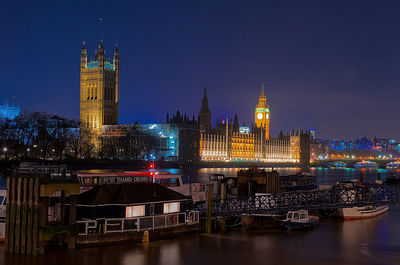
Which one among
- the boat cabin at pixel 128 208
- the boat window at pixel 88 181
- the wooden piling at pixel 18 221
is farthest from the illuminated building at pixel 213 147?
the wooden piling at pixel 18 221

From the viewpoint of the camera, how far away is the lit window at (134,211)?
80.6 ft

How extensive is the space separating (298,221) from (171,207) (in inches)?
344

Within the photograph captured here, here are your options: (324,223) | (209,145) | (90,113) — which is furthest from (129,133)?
(324,223)

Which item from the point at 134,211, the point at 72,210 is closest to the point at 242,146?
the point at 134,211

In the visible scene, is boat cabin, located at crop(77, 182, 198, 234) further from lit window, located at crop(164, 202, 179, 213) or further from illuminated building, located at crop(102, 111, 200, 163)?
illuminated building, located at crop(102, 111, 200, 163)

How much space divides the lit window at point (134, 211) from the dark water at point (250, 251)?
145cm

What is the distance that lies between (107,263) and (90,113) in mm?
131564

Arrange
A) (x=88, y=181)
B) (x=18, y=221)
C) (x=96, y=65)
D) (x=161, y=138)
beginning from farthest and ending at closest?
(x=96, y=65), (x=161, y=138), (x=88, y=181), (x=18, y=221)

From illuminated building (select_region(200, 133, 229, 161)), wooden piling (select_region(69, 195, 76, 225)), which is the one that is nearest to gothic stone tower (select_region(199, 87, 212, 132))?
illuminated building (select_region(200, 133, 229, 161))

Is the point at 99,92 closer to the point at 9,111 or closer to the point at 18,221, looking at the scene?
the point at 9,111

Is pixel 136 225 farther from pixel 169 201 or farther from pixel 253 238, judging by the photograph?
pixel 253 238

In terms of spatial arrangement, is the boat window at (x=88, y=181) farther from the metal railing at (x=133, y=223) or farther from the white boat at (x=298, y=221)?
the white boat at (x=298, y=221)

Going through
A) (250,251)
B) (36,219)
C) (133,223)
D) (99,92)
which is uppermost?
(99,92)

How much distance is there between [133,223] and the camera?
2502cm
